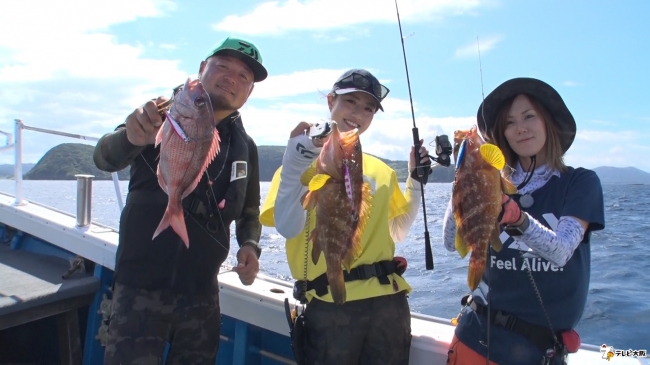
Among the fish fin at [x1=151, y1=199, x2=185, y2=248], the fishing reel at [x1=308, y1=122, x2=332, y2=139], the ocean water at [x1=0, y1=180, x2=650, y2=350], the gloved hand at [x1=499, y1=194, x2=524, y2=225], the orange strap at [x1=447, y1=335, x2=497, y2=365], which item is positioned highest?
the fishing reel at [x1=308, y1=122, x2=332, y2=139]

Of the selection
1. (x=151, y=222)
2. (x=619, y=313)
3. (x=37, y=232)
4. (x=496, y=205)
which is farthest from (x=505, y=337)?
(x=619, y=313)

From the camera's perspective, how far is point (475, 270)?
2457 mm

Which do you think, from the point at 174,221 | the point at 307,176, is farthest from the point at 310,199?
the point at 174,221

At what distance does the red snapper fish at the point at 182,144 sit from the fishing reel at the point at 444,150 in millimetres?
1496

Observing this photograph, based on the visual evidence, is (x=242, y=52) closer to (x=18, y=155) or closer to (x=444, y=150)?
(x=444, y=150)

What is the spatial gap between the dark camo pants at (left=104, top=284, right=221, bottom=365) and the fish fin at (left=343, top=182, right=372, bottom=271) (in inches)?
44.2

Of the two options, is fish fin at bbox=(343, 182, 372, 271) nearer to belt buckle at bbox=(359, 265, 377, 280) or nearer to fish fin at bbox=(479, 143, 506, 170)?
belt buckle at bbox=(359, 265, 377, 280)

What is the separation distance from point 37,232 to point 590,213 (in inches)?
194

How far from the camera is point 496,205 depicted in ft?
7.82

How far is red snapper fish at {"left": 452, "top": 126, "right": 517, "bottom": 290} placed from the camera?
242 centimetres

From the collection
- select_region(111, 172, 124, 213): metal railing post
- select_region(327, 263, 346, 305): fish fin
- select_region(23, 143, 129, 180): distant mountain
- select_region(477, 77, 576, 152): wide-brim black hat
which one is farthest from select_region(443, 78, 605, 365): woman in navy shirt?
select_region(23, 143, 129, 180): distant mountain

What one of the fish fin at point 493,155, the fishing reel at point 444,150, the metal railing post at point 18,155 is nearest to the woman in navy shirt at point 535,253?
the fish fin at point 493,155

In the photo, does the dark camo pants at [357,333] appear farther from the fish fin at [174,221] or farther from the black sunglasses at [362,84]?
the black sunglasses at [362,84]

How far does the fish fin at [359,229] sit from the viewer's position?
2564mm
